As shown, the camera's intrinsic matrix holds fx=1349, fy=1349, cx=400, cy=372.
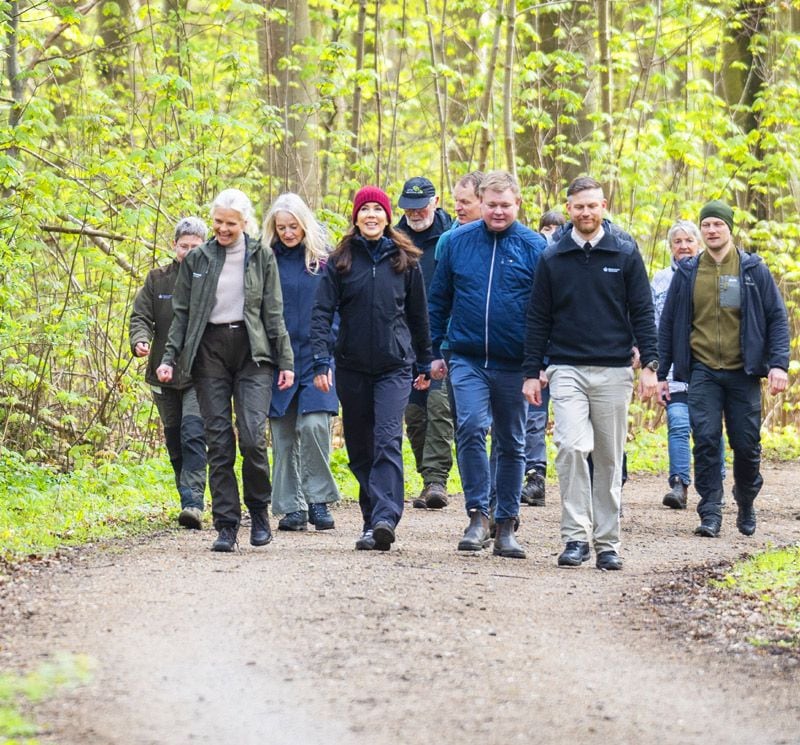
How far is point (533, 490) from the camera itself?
1184 cm

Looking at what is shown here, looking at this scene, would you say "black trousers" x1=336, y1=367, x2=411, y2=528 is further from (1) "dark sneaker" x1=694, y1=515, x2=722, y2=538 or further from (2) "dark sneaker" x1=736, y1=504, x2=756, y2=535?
(2) "dark sneaker" x1=736, y1=504, x2=756, y2=535

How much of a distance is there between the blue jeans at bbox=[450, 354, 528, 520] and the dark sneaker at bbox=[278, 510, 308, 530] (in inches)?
66.4

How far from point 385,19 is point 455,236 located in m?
12.1

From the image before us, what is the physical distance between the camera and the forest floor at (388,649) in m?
4.68

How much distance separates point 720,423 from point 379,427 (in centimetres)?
285

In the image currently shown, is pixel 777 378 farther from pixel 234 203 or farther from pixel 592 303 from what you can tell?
pixel 234 203

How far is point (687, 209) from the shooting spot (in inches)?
736

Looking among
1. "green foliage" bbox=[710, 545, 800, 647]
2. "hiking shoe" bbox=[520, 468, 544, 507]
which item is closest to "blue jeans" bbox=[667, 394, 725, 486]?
"hiking shoe" bbox=[520, 468, 544, 507]

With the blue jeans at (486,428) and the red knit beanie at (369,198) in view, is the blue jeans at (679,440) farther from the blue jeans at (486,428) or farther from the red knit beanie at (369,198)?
the red knit beanie at (369,198)

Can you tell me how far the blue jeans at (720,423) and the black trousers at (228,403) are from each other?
330 centimetres

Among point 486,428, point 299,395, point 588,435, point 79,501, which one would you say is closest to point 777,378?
point 588,435

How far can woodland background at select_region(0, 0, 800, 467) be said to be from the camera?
41.8ft

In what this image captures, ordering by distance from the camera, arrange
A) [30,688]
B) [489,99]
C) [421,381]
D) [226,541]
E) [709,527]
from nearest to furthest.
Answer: [30,688], [226,541], [421,381], [709,527], [489,99]

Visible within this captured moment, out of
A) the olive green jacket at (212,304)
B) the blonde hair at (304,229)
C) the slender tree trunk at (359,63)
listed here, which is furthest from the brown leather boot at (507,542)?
the slender tree trunk at (359,63)
